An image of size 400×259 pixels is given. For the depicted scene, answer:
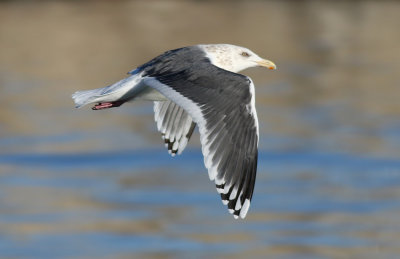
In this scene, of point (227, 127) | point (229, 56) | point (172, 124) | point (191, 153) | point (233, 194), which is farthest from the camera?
point (191, 153)

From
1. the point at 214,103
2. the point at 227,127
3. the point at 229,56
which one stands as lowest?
the point at 227,127

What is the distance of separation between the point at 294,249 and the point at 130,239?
1.88 m

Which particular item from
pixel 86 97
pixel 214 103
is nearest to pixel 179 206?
pixel 86 97

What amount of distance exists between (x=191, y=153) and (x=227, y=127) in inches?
379

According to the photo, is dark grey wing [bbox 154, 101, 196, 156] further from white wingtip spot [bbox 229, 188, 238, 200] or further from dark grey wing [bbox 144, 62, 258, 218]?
white wingtip spot [bbox 229, 188, 238, 200]

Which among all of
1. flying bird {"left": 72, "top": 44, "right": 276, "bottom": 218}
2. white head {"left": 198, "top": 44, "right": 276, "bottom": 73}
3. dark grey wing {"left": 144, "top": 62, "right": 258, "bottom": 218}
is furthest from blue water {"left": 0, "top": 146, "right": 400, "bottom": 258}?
dark grey wing {"left": 144, "top": 62, "right": 258, "bottom": 218}

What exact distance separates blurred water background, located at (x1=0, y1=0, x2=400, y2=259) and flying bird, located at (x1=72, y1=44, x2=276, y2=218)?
4874 mm

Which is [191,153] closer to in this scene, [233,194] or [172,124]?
[172,124]

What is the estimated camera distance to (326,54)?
85.0ft

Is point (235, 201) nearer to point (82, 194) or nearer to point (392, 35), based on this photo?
point (82, 194)

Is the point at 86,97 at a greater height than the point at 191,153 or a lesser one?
greater

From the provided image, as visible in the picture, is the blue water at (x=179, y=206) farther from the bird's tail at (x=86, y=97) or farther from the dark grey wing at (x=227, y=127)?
the dark grey wing at (x=227, y=127)

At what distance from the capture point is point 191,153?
17.0 metres

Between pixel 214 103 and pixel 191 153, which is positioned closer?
pixel 214 103
